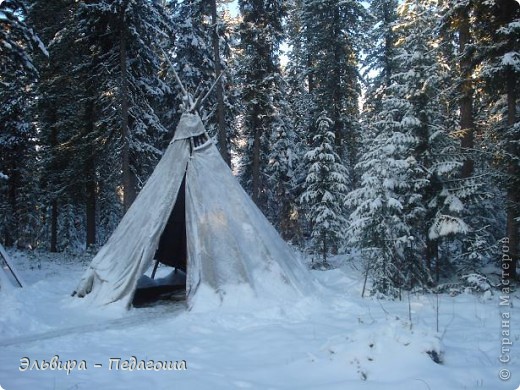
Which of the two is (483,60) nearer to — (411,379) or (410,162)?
(410,162)

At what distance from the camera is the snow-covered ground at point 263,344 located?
4707 mm

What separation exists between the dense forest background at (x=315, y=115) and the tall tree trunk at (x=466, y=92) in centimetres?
5

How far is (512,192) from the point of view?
1069 centimetres

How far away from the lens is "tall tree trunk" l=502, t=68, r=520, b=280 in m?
10.5

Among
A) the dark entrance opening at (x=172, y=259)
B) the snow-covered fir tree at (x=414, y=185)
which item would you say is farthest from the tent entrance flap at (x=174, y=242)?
the snow-covered fir tree at (x=414, y=185)

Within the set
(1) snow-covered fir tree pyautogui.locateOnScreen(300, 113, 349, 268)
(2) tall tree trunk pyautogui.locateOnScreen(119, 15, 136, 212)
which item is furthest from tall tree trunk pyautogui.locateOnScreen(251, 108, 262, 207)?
(2) tall tree trunk pyautogui.locateOnScreen(119, 15, 136, 212)

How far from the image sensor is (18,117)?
2156 cm

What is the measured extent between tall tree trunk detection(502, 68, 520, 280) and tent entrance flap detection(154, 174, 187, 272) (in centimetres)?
918

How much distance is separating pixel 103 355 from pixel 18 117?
20.4 meters

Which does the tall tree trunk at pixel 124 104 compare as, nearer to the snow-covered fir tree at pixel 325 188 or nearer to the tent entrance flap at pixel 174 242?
the tent entrance flap at pixel 174 242

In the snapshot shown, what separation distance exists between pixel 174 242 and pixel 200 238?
4543mm

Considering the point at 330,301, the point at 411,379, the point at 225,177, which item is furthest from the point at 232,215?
the point at 411,379

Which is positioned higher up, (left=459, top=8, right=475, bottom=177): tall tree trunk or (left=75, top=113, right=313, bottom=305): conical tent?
(left=459, top=8, right=475, bottom=177): tall tree trunk

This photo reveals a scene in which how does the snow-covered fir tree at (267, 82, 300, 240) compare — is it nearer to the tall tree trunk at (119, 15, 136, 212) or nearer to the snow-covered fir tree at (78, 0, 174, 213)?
the snow-covered fir tree at (78, 0, 174, 213)
